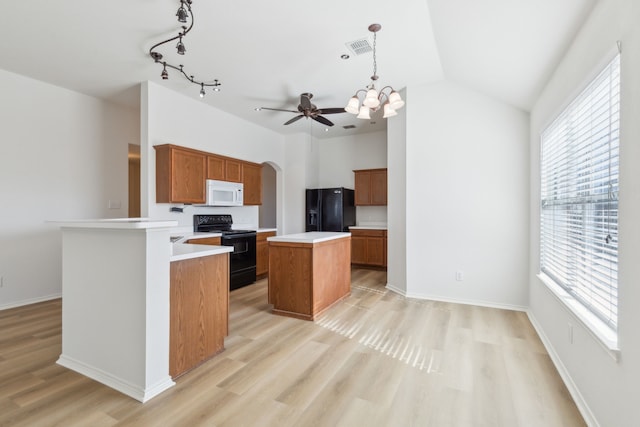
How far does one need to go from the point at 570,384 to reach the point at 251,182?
201 inches

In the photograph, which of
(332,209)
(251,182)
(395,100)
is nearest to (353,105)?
(395,100)

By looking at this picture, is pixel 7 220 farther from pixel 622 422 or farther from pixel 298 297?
pixel 622 422

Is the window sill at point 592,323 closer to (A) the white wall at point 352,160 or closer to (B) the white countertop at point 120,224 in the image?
(B) the white countertop at point 120,224

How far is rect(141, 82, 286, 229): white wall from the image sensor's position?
408 cm

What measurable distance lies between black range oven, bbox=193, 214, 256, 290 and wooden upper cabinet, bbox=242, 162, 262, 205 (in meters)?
0.67

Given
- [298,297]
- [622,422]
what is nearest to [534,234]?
[622,422]

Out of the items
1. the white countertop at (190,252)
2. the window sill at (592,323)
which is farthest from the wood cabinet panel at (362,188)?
the white countertop at (190,252)

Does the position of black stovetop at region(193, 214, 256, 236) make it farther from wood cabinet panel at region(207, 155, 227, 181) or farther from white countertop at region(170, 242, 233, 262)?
white countertop at region(170, 242, 233, 262)

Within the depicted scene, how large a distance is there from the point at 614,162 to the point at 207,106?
5020mm

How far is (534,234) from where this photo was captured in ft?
11.0

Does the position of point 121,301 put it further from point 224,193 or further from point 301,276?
point 224,193

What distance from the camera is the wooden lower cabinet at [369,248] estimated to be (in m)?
6.14

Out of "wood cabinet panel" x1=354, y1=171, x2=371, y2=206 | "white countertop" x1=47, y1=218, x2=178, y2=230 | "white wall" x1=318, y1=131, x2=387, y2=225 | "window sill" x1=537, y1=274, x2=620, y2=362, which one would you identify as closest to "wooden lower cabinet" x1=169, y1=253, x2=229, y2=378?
"white countertop" x1=47, y1=218, x2=178, y2=230

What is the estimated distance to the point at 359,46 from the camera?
3236mm
